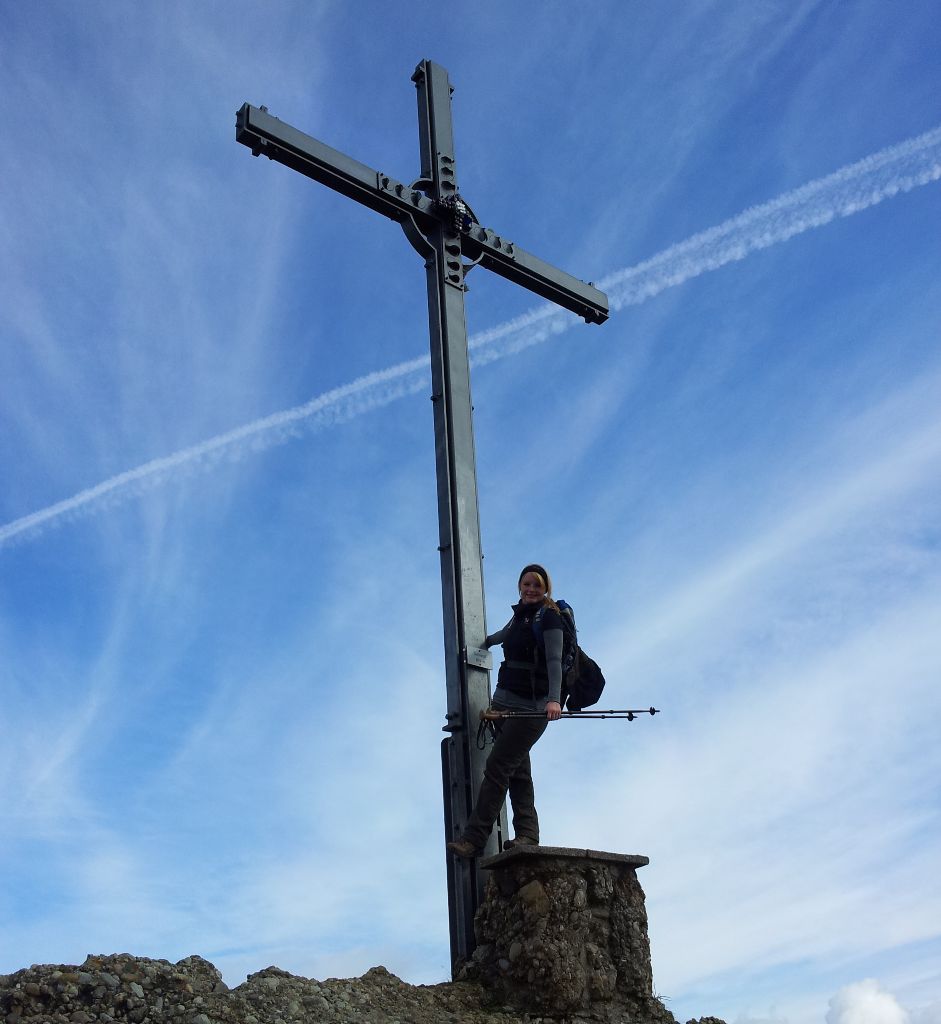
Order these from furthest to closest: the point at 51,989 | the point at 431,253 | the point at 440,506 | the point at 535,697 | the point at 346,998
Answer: the point at 431,253 < the point at 440,506 < the point at 535,697 < the point at 346,998 < the point at 51,989

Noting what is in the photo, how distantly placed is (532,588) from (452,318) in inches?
112

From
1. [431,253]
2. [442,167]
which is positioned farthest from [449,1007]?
[442,167]

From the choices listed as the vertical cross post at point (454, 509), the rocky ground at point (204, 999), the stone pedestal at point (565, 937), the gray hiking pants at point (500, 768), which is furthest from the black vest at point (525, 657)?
the rocky ground at point (204, 999)

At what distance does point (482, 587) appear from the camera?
8.71 metres

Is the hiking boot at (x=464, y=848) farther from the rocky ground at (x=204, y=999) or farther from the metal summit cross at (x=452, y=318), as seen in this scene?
the rocky ground at (x=204, y=999)

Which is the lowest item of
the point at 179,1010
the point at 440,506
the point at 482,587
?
the point at 179,1010

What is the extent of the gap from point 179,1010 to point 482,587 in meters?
3.85

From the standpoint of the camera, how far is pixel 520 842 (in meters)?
7.37

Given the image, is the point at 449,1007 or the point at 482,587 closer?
the point at 449,1007

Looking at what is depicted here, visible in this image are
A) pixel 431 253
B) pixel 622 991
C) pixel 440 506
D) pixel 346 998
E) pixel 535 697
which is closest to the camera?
Answer: pixel 346 998

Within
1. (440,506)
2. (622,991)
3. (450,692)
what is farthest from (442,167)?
(622,991)

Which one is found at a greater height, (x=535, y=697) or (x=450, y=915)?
(x=535, y=697)

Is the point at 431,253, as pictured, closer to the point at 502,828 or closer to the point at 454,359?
the point at 454,359

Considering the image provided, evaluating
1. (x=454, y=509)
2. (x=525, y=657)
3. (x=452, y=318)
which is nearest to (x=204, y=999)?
(x=525, y=657)
